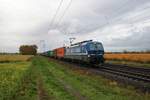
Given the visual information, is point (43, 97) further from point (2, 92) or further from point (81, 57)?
point (81, 57)

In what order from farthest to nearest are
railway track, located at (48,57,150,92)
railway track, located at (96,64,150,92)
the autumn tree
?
the autumn tree < railway track, located at (48,57,150,92) < railway track, located at (96,64,150,92)

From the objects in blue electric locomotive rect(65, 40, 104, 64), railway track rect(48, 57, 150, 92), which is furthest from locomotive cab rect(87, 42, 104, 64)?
railway track rect(48, 57, 150, 92)

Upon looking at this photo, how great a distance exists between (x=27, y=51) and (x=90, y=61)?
481 feet

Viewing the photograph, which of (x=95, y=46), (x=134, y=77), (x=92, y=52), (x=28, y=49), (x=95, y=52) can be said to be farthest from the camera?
(x=28, y=49)

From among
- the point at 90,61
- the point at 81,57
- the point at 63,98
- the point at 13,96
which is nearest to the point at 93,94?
the point at 63,98

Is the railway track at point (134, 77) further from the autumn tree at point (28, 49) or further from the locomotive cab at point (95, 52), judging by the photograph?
the autumn tree at point (28, 49)

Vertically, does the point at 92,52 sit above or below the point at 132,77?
above

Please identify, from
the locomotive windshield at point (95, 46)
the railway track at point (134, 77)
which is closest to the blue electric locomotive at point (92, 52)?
the locomotive windshield at point (95, 46)

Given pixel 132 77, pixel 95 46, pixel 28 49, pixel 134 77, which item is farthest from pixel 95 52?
pixel 28 49

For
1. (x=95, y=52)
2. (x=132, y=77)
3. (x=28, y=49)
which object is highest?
(x=28, y=49)

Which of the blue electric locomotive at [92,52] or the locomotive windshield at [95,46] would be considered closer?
the blue electric locomotive at [92,52]

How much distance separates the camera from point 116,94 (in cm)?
1361

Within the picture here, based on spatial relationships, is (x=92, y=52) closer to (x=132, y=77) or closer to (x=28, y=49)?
(x=132, y=77)

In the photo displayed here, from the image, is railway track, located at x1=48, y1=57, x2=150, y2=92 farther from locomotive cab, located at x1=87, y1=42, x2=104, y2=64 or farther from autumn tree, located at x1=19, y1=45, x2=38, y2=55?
autumn tree, located at x1=19, y1=45, x2=38, y2=55
